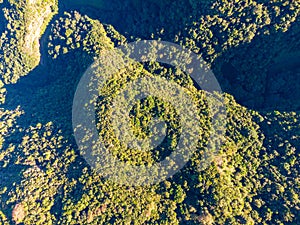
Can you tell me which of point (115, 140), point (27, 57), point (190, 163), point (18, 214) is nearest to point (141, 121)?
point (115, 140)

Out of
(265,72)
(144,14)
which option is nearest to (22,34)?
(144,14)

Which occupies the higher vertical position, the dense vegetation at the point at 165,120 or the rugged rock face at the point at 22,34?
the rugged rock face at the point at 22,34

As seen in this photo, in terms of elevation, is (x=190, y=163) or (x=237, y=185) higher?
(x=190, y=163)

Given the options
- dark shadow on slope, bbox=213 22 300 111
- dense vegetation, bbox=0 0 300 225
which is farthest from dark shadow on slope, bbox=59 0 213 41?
dark shadow on slope, bbox=213 22 300 111

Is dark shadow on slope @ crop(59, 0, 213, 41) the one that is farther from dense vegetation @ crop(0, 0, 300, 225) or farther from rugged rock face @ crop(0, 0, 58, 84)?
rugged rock face @ crop(0, 0, 58, 84)

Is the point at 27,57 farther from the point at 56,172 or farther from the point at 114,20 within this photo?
the point at 56,172

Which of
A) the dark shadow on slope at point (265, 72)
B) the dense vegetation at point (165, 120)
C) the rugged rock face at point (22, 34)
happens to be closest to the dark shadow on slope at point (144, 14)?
the dense vegetation at point (165, 120)

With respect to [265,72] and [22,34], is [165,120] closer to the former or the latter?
[265,72]

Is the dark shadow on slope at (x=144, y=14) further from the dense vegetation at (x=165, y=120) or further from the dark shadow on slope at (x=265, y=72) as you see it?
the dark shadow on slope at (x=265, y=72)
